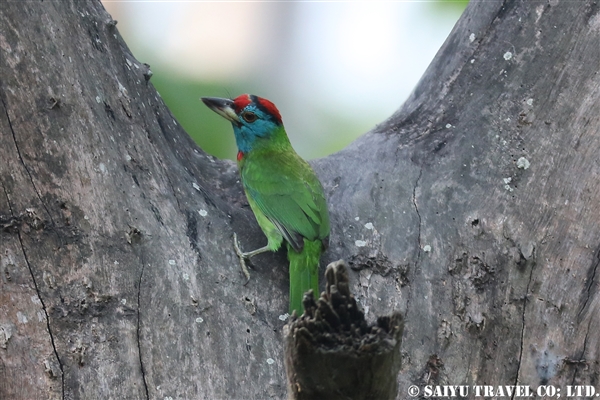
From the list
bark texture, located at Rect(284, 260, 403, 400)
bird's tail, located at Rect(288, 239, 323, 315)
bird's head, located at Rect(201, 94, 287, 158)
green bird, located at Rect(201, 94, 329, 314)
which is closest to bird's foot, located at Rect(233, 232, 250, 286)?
green bird, located at Rect(201, 94, 329, 314)

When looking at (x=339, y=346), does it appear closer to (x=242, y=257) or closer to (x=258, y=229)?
(x=242, y=257)

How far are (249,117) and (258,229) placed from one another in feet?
3.22

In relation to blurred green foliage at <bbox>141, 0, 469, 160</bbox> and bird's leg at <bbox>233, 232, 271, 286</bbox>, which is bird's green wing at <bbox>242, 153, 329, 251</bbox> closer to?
bird's leg at <bbox>233, 232, 271, 286</bbox>

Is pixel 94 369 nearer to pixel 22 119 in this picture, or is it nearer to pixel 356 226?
pixel 22 119

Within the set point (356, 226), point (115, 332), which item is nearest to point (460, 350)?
point (356, 226)

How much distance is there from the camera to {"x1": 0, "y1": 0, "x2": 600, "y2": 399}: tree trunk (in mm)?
2266

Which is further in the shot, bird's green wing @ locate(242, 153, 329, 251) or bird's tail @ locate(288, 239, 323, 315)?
bird's green wing @ locate(242, 153, 329, 251)

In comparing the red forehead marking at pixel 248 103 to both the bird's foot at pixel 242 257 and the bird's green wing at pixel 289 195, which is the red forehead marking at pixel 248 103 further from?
the bird's foot at pixel 242 257

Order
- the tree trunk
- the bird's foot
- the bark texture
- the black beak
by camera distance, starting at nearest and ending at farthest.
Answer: the bark texture, the tree trunk, the bird's foot, the black beak

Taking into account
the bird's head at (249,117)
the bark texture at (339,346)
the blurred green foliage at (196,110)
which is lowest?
the bark texture at (339,346)

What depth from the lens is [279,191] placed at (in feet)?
10.6

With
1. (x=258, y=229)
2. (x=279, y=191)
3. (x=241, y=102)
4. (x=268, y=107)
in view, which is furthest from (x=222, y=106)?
(x=258, y=229)

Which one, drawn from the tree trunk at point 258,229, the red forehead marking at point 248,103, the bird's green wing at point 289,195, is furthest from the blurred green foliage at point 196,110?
the tree trunk at point 258,229

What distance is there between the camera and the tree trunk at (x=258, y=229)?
A: 2266 mm
